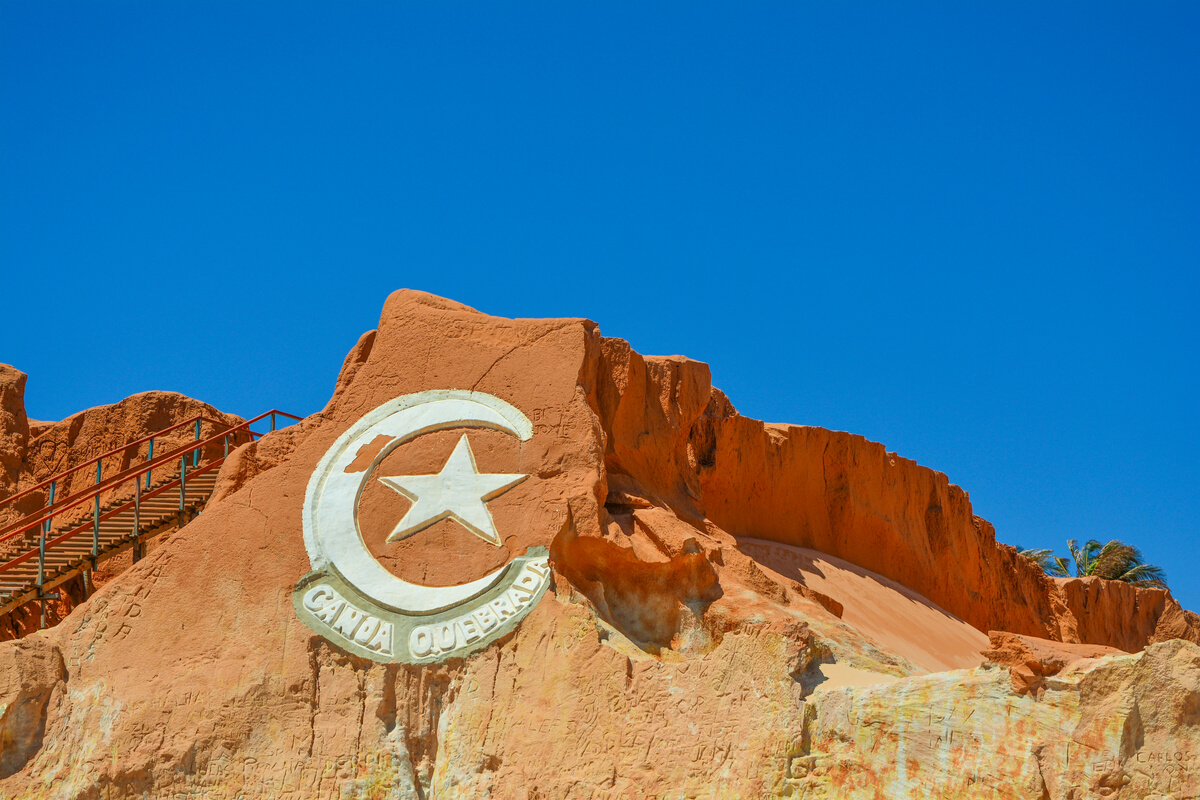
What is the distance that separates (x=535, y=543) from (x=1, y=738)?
14.1 ft

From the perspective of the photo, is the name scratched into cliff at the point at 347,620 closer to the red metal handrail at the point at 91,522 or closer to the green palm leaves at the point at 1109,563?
the red metal handrail at the point at 91,522

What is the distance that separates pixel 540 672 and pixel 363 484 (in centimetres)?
239

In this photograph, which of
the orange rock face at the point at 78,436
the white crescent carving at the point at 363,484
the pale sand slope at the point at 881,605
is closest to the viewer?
the white crescent carving at the point at 363,484

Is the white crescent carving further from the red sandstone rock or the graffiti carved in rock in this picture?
the red sandstone rock

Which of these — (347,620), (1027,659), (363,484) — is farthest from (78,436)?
(1027,659)

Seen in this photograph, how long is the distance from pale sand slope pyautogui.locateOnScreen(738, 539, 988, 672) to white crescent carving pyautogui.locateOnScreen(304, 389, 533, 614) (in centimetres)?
525

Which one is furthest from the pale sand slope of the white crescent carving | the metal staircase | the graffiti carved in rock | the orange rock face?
the orange rock face

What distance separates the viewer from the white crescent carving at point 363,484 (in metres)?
10.0

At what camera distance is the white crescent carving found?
32.9ft

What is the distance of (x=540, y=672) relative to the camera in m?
9.50

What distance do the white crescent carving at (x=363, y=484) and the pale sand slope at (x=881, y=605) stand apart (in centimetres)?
525

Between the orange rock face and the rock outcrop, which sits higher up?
the orange rock face

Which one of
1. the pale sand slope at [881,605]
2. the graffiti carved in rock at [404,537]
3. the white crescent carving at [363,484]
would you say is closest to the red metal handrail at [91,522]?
the white crescent carving at [363,484]

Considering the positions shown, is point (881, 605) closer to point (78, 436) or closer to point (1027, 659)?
point (1027, 659)
